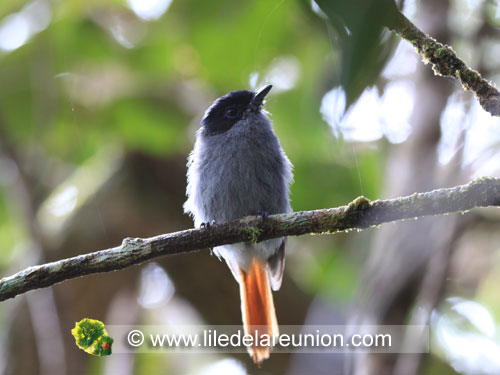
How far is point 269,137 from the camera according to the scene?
3570mm

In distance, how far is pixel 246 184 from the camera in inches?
131

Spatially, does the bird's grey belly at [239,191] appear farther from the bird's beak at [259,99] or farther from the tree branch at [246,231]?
the tree branch at [246,231]

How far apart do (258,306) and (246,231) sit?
5.19ft

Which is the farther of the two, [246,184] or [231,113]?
[231,113]

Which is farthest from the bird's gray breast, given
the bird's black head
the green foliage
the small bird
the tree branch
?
the green foliage

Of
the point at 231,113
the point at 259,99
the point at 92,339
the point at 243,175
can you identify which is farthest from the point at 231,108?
the point at 92,339

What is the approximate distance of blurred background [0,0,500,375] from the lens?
3723mm

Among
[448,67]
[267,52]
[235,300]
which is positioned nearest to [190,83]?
[267,52]

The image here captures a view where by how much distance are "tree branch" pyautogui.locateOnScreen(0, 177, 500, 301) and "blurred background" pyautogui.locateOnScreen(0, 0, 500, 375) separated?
1170mm

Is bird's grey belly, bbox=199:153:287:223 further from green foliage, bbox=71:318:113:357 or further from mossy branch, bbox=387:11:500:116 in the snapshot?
mossy branch, bbox=387:11:500:116

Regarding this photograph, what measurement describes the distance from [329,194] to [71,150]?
10.2ft

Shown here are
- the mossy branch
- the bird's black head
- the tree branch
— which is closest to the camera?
the mossy branch

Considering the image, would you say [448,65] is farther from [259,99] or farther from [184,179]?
[184,179]

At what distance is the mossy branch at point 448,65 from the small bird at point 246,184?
159 centimetres
